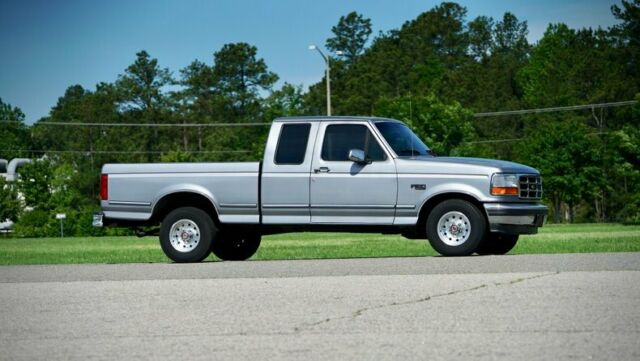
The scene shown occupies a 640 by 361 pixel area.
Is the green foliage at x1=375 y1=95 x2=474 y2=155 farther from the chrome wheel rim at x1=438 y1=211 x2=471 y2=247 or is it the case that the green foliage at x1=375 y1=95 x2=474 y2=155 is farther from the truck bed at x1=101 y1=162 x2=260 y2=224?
the chrome wheel rim at x1=438 y1=211 x2=471 y2=247

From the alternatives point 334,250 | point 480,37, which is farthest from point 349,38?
point 334,250

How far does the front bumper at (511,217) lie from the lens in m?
15.4

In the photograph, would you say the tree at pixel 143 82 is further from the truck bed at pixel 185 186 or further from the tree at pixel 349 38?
A: the truck bed at pixel 185 186

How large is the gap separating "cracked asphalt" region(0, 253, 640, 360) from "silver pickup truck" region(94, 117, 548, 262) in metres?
1.02

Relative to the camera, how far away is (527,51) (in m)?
119

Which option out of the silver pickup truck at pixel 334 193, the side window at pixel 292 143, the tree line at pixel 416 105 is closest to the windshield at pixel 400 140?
the silver pickup truck at pixel 334 193

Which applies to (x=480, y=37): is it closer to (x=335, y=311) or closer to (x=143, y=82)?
(x=143, y=82)

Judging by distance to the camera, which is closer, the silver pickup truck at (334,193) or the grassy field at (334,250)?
the silver pickup truck at (334,193)

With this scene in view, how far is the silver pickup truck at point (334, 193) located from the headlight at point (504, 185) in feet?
0.05

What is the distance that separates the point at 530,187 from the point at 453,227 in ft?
4.60

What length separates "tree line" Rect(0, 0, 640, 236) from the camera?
78406mm

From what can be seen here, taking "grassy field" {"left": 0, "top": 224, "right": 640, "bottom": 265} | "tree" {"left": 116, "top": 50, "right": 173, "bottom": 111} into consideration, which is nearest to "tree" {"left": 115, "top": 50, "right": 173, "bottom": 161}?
"tree" {"left": 116, "top": 50, "right": 173, "bottom": 111}

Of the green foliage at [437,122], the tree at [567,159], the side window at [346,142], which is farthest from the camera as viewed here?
the tree at [567,159]

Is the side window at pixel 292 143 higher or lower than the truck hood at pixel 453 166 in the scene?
higher
